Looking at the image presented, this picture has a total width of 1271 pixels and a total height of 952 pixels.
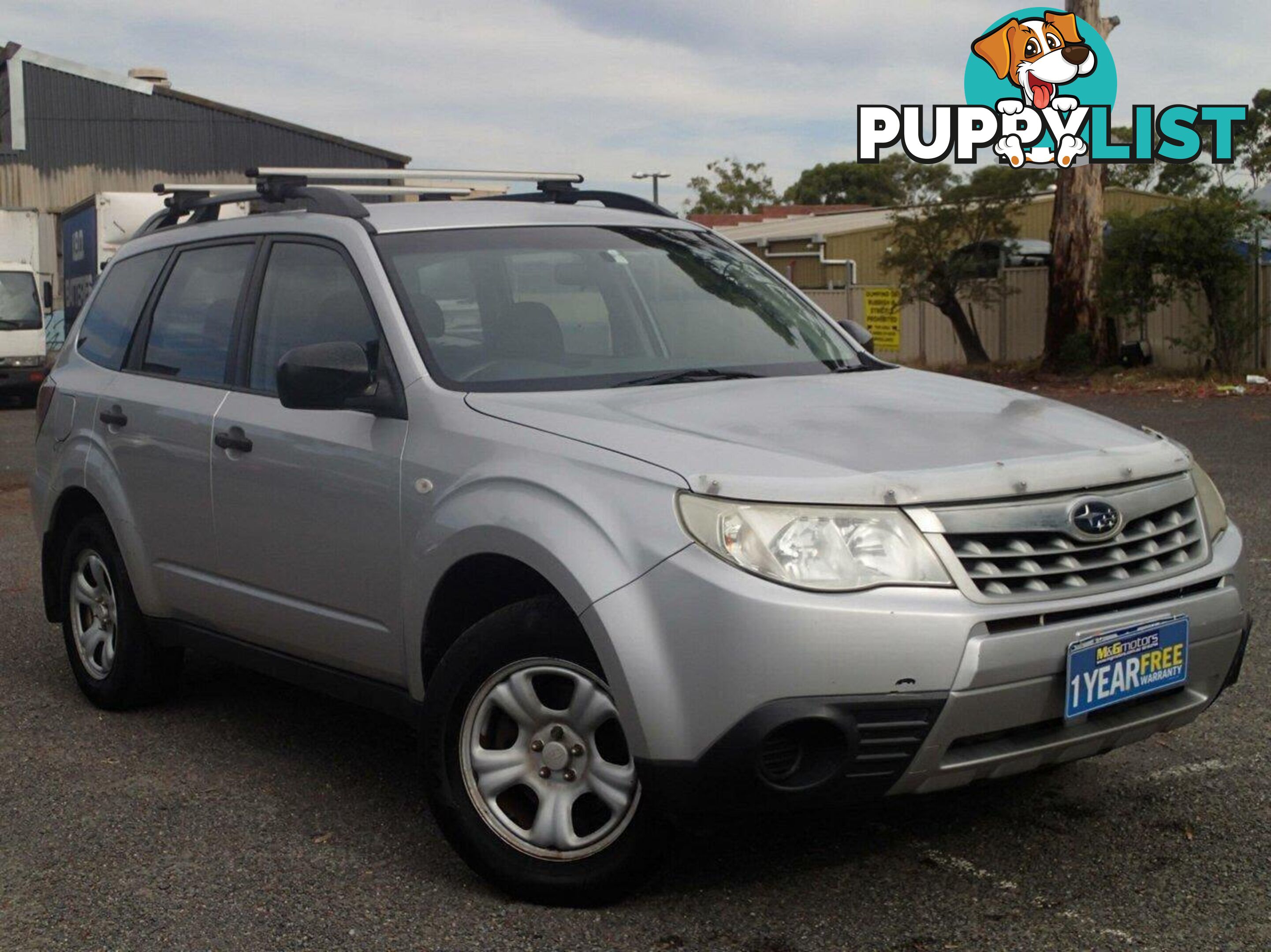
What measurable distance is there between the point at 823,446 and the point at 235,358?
229 centimetres

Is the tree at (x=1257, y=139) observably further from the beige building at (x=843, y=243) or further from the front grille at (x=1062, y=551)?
the front grille at (x=1062, y=551)

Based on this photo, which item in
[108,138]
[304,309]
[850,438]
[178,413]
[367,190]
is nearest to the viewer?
[850,438]

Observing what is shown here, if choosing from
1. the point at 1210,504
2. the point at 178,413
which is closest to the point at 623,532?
the point at 1210,504

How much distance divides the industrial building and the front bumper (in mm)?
34840

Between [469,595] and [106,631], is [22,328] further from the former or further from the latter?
[469,595]

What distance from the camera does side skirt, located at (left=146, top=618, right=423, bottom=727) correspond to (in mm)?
4395

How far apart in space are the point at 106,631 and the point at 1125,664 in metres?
3.80

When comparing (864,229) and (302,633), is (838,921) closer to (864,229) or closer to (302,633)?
(302,633)

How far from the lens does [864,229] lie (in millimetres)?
39719

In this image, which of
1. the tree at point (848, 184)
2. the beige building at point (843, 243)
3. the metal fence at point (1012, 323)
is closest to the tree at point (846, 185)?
A: the tree at point (848, 184)

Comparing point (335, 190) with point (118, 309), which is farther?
point (118, 309)

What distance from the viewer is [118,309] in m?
6.10

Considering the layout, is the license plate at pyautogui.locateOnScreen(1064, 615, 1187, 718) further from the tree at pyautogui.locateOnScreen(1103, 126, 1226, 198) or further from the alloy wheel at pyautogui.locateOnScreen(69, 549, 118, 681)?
the tree at pyautogui.locateOnScreen(1103, 126, 1226, 198)

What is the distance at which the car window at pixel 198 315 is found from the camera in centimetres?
525
